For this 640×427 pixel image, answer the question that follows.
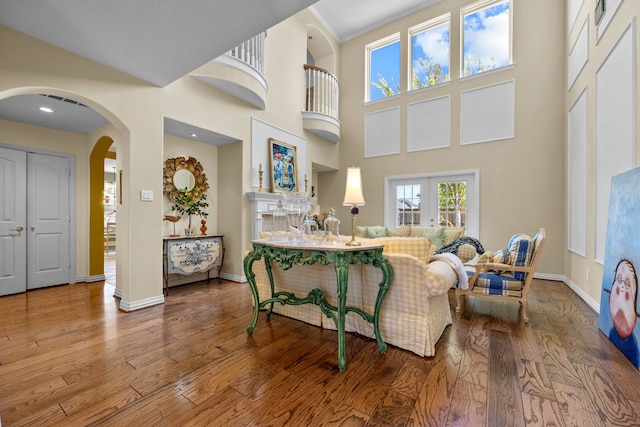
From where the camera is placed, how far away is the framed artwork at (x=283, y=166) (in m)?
4.77

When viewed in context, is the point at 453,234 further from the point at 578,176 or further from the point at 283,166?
the point at 283,166

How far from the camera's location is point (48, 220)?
13.1ft

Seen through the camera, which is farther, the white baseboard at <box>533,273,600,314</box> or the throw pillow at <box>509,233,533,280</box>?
the white baseboard at <box>533,273,600,314</box>

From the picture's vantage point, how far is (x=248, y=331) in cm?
236

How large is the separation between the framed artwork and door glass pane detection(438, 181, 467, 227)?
9.60 ft

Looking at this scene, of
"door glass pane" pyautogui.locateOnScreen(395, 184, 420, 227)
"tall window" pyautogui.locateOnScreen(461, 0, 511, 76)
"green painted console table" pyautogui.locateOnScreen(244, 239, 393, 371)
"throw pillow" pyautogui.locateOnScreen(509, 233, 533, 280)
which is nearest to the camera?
"green painted console table" pyautogui.locateOnScreen(244, 239, 393, 371)

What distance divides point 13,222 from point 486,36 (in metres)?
8.20

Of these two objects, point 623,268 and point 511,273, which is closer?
point 623,268

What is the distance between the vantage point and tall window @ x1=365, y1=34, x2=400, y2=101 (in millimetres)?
6059

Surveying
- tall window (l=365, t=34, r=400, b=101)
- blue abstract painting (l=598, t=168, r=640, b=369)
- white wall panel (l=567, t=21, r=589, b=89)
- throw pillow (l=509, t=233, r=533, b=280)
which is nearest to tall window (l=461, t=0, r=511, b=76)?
white wall panel (l=567, t=21, r=589, b=89)

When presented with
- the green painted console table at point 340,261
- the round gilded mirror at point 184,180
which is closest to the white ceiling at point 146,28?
the round gilded mirror at point 184,180

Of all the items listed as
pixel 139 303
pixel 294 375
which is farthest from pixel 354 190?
pixel 139 303

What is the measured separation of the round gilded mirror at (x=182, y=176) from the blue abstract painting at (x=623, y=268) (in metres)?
4.82

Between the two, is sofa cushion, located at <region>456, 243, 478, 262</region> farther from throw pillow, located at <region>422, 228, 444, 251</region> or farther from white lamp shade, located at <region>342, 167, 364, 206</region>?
white lamp shade, located at <region>342, 167, 364, 206</region>
